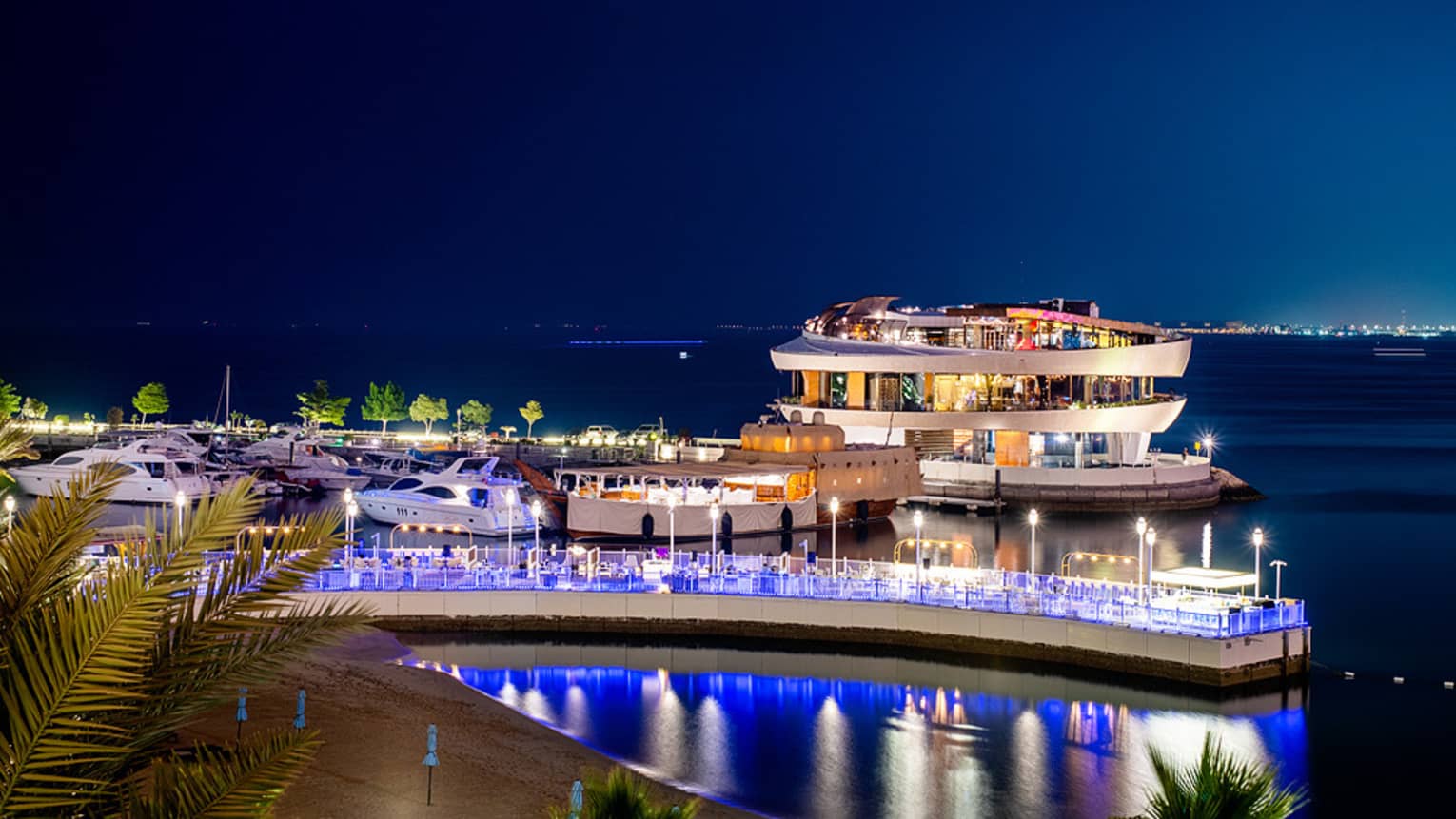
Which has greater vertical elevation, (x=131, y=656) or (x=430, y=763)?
(x=131, y=656)

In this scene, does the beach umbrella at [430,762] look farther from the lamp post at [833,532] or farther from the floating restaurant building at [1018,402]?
the floating restaurant building at [1018,402]

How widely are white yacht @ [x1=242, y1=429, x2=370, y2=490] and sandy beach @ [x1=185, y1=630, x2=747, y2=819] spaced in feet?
106

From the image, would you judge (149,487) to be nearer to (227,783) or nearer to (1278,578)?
(1278,578)

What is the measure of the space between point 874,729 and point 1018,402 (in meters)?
42.8

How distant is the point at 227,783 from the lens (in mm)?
6359

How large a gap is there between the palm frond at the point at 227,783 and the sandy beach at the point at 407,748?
12.4 metres

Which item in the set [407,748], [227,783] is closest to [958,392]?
[407,748]

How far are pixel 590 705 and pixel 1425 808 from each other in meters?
14.2

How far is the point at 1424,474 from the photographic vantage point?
7706cm

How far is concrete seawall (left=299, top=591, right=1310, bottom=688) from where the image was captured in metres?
29.4

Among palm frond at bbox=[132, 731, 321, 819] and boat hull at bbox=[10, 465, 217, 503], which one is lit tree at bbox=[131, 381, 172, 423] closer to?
boat hull at bbox=[10, 465, 217, 503]

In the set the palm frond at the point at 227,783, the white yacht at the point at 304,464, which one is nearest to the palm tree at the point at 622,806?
the palm frond at the point at 227,783

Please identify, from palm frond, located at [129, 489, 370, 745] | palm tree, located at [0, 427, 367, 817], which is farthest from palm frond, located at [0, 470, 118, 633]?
palm frond, located at [129, 489, 370, 745]

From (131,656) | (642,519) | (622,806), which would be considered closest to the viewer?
(131,656)
